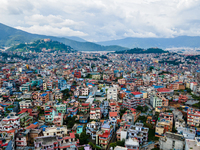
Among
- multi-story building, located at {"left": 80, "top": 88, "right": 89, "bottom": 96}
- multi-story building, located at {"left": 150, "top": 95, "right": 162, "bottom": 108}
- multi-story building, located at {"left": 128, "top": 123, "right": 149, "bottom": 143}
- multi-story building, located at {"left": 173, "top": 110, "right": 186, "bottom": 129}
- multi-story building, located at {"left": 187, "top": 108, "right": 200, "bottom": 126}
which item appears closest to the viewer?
multi-story building, located at {"left": 128, "top": 123, "right": 149, "bottom": 143}

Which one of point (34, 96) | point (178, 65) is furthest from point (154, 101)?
point (178, 65)

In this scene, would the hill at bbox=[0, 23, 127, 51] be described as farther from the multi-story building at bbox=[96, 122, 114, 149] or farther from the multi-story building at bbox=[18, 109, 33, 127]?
the multi-story building at bbox=[96, 122, 114, 149]

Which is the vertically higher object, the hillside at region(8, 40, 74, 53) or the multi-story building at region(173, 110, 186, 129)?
the hillside at region(8, 40, 74, 53)

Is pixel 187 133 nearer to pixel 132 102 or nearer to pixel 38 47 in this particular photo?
pixel 132 102

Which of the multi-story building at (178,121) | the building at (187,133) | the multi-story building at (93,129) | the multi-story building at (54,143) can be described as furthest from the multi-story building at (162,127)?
the multi-story building at (54,143)

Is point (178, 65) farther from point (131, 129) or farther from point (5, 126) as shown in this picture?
point (5, 126)

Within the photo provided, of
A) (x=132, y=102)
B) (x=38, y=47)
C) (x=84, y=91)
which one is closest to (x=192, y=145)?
(x=132, y=102)

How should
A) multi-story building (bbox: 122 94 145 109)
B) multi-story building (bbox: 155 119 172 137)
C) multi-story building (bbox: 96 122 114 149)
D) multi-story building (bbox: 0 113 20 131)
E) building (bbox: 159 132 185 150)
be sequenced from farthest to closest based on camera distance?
multi-story building (bbox: 122 94 145 109) → multi-story building (bbox: 155 119 172 137) → multi-story building (bbox: 0 113 20 131) → multi-story building (bbox: 96 122 114 149) → building (bbox: 159 132 185 150)

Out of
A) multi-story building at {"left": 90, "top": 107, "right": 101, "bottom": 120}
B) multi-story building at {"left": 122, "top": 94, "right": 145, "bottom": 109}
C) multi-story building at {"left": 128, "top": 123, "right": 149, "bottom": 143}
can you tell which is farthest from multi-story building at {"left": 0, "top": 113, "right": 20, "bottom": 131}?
multi-story building at {"left": 122, "top": 94, "right": 145, "bottom": 109}

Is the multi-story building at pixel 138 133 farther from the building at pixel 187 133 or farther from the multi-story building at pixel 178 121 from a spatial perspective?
the multi-story building at pixel 178 121
